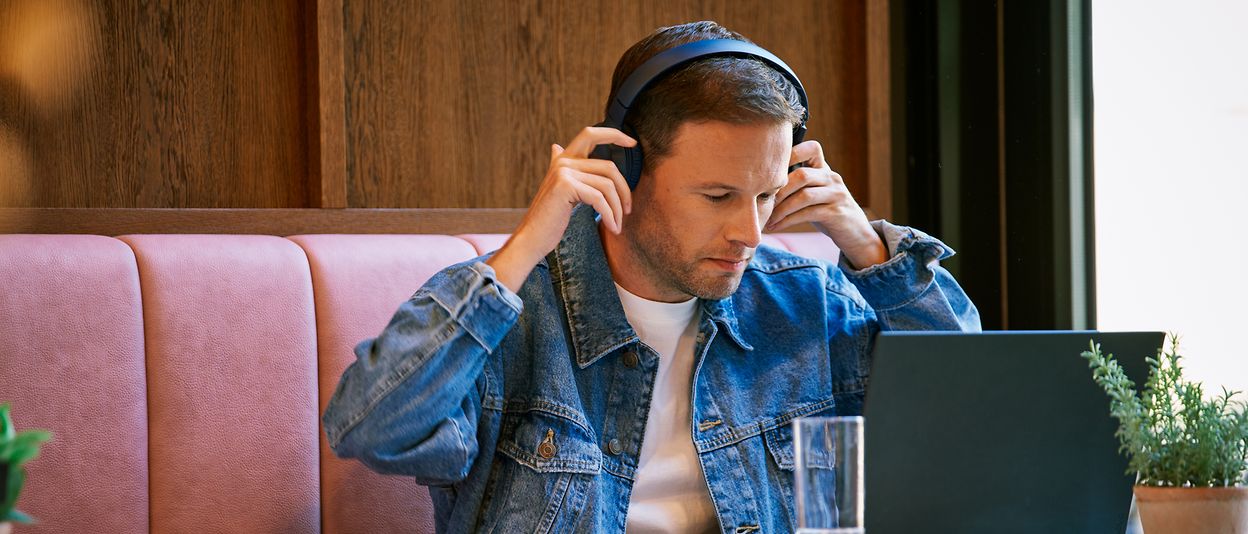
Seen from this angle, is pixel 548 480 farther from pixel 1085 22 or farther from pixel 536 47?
pixel 1085 22

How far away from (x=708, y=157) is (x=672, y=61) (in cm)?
11

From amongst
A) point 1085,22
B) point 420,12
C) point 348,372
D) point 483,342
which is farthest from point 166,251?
point 1085,22

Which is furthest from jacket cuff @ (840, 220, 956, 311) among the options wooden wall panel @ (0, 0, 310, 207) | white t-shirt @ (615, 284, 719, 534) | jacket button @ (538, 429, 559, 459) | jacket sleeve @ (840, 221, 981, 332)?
wooden wall panel @ (0, 0, 310, 207)

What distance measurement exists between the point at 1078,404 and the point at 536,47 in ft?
3.84

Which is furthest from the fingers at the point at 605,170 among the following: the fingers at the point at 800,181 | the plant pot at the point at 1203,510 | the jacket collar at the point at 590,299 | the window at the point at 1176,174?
the window at the point at 1176,174

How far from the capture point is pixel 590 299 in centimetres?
143

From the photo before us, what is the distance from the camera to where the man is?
1256 millimetres

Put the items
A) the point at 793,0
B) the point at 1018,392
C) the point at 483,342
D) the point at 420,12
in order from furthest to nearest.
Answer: the point at 793,0 < the point at 420,12 < the point at 483,342 < the point at 1018,392

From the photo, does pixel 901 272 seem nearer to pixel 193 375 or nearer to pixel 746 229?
pixel 746 229

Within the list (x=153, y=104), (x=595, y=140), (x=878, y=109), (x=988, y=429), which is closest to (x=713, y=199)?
(x=595, y=140)

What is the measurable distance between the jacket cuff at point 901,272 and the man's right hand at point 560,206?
0.32m

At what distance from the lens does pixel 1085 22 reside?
1.94m

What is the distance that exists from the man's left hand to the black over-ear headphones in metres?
0.11

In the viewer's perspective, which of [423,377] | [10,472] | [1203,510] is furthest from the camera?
[423,377]
